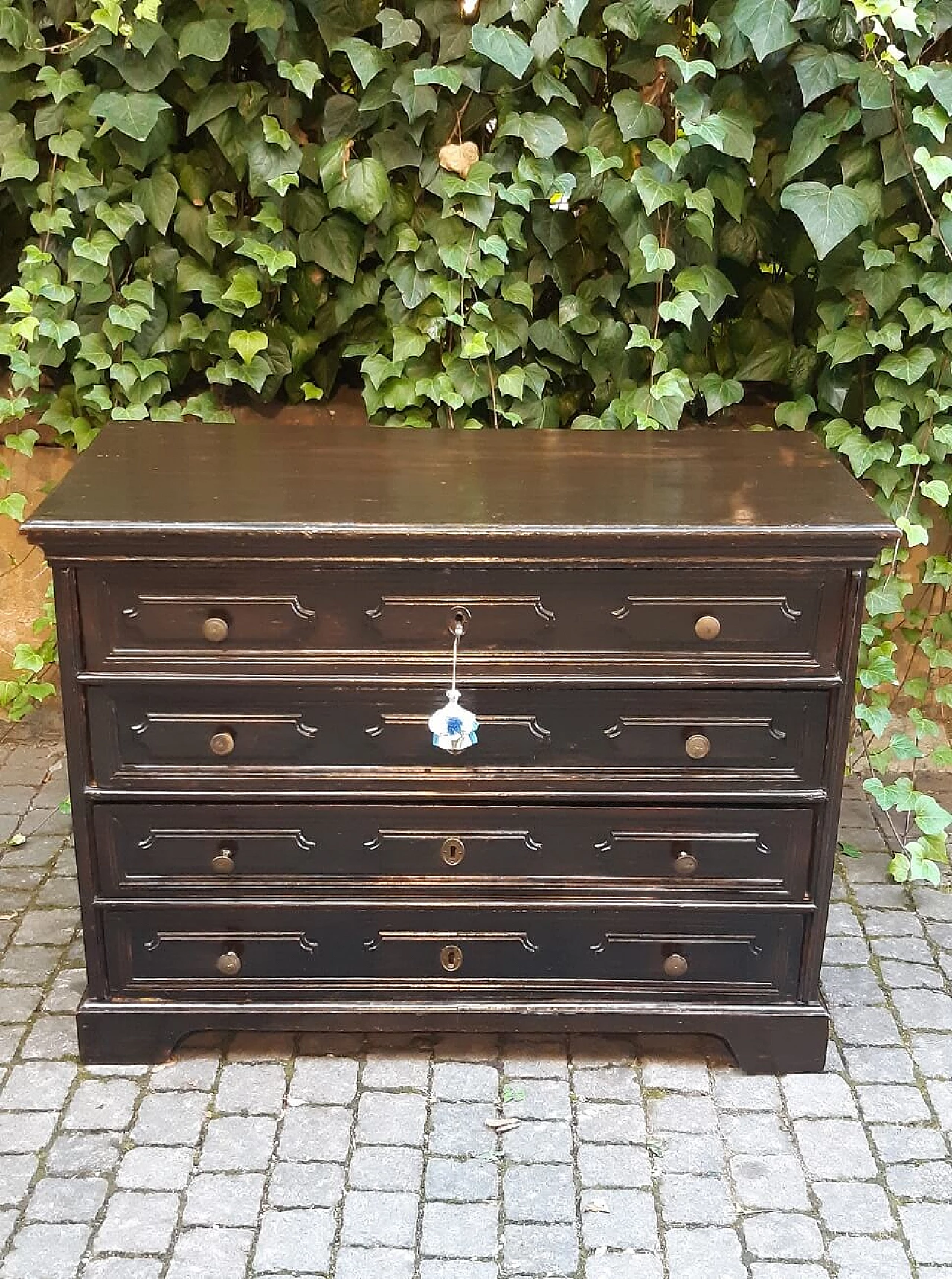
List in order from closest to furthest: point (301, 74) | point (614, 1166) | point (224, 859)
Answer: point (614, 1166)
point (224, 859)
point (301, 74)

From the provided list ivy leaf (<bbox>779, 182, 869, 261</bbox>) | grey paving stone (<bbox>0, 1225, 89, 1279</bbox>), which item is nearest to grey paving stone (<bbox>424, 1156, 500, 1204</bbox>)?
grey paving stone (<bbox>0, 1225, 89, 1279</bbox>)

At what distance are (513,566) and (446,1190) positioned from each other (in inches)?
42.0

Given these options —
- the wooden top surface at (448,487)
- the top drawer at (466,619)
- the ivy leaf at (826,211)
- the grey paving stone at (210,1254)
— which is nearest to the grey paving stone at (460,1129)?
the grey paving stone at (210,1254)

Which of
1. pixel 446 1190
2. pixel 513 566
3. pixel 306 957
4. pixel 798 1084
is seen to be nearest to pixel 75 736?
pixel 306 957

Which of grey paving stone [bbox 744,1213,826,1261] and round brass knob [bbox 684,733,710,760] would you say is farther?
round brass knob [bbox 684,733,710,760]

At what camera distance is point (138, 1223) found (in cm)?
195

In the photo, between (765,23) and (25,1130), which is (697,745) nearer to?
(25,1130)

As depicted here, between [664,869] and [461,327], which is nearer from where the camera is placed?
[664,869]

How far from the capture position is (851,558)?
6.57ft

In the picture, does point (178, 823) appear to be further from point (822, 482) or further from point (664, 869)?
point (822, 482)

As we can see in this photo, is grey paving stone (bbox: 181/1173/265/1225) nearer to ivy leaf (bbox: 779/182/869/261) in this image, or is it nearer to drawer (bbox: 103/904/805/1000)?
drawer (bbox: 103/904/805/1000)

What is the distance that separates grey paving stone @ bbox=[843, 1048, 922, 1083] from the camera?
2299 mm

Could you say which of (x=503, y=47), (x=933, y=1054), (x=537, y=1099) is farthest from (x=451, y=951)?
(x=503, y=47)

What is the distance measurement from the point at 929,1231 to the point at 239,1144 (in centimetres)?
119
